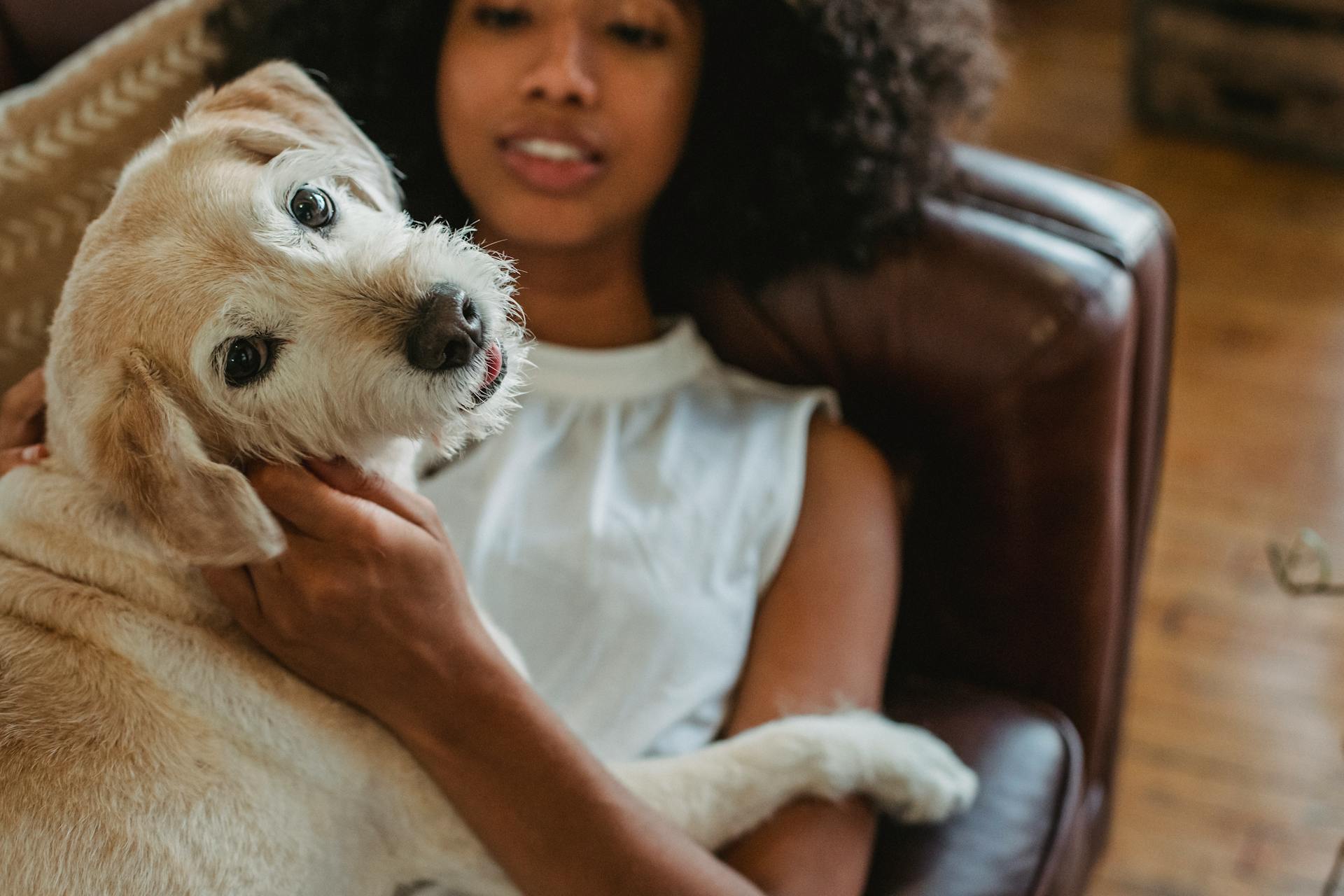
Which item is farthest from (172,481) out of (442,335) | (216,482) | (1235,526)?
(1235,526)

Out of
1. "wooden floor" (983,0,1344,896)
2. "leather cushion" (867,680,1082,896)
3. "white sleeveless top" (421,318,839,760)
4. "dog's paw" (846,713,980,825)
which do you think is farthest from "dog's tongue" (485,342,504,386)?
"wooden floor" (983,0,1344,896)

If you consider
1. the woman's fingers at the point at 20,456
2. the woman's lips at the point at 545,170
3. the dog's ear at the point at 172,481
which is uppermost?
the woman's lips at the point at 545,170

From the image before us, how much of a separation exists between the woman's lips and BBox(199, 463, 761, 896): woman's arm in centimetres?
53

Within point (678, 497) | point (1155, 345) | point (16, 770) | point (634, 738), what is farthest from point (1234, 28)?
point (16, 770)

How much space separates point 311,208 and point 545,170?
48 cm

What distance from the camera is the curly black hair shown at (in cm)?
171

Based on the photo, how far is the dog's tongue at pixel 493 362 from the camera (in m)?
1.14

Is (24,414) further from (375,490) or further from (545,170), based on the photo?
(545,170)

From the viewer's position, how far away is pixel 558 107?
1537 mm

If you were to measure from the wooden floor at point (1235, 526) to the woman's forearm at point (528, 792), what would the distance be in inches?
33.6

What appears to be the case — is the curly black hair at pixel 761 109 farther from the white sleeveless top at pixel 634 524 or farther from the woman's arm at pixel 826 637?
the woman's arm at pixel 826 637

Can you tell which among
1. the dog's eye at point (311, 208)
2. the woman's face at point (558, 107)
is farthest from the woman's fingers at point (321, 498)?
the woman's face at point (558, 107)

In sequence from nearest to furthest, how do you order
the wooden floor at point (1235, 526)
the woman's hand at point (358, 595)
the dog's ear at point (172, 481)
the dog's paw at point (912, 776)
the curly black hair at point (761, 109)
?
the dog's ear at point (172, 481)
the woman's hand at point (358, 595)
the dog's paw at point (912, 776)
the curly black hair at point (761, 109)
the wooden floor at point (1235, 526)

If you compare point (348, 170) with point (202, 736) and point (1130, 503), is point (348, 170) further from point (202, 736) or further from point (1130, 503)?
point (1130, 503)
